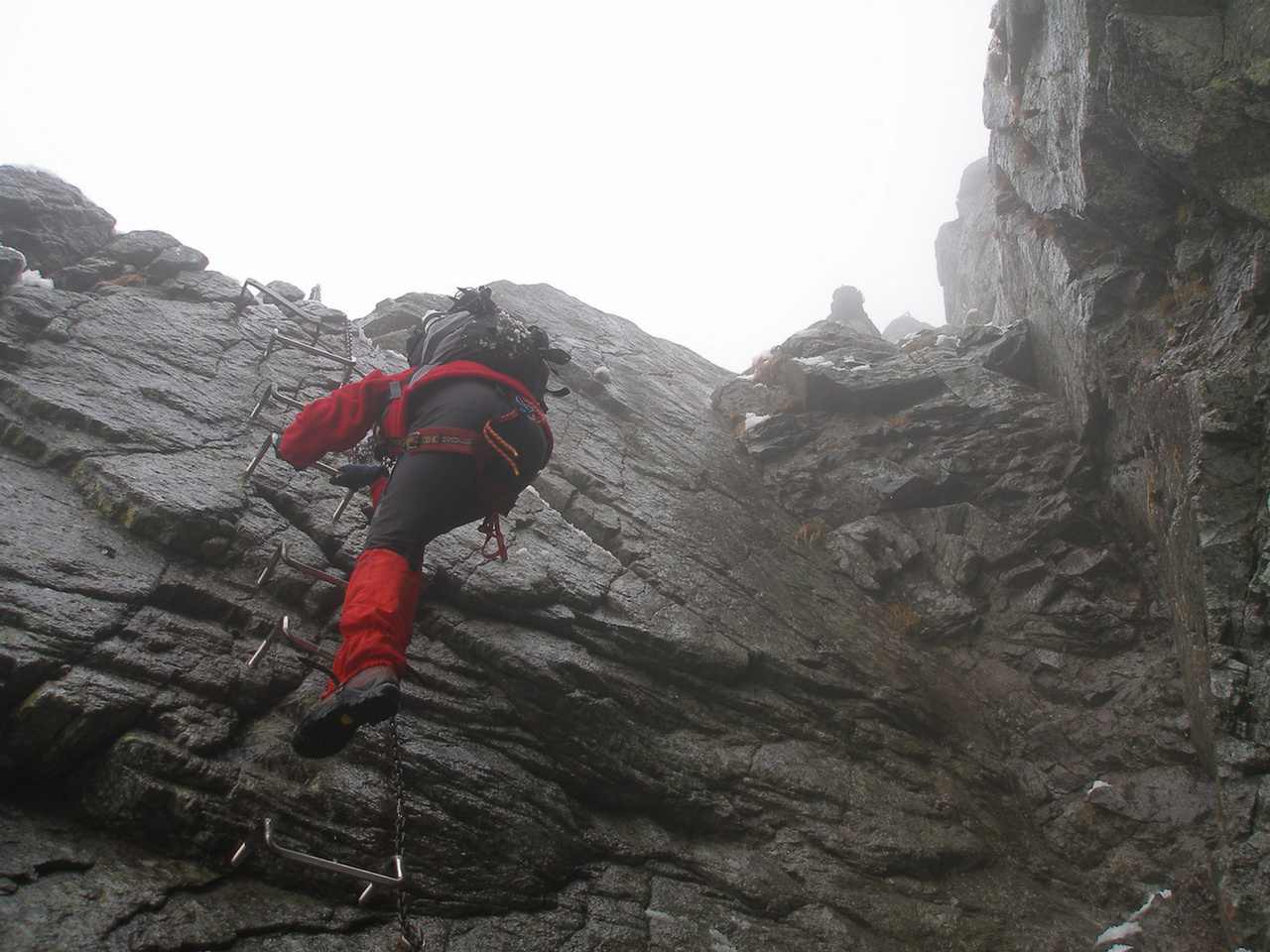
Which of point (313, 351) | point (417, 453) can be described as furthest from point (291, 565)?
point (313, 351)

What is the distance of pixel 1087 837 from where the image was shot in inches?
288

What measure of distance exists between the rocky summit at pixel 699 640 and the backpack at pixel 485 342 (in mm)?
2192

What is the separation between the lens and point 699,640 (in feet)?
25.5

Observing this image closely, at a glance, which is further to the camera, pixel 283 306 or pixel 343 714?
pixel 283 306

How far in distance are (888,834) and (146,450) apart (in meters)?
8.96

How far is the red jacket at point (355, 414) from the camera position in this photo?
16.1 ft

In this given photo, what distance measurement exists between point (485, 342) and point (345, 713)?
312 centimetres

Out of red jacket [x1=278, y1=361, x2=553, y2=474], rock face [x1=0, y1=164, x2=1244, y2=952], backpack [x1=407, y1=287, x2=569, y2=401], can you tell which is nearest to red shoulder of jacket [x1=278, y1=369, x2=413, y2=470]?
red jacket [x1=278, y1=361, x2=553, y2=474]

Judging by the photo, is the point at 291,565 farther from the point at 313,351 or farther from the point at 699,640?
the point at 699,640

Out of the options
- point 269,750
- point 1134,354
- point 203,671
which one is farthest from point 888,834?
point 1134,354

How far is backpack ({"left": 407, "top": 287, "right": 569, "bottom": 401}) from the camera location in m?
5.22

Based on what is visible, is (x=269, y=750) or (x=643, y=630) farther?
(x=643, y=630)

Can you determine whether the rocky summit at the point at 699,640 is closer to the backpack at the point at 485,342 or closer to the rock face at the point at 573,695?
the rock face at the point at 573,695

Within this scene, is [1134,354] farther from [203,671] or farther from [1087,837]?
[203,671]
